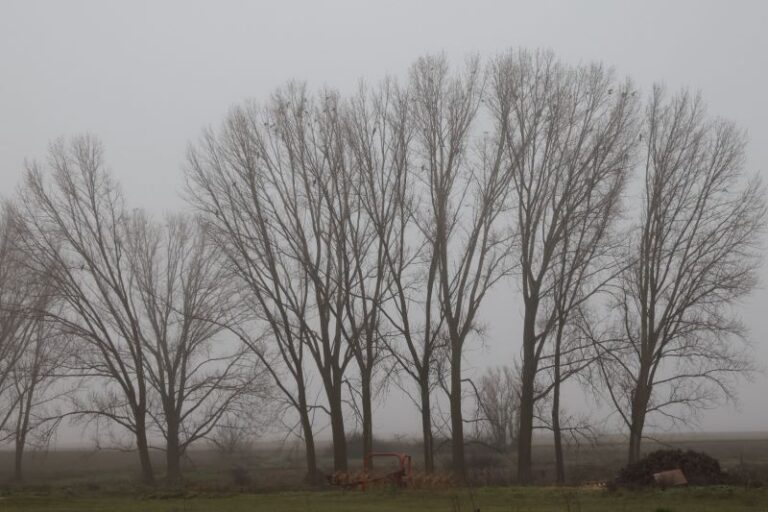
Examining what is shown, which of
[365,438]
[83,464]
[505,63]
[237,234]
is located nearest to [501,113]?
[505,63]

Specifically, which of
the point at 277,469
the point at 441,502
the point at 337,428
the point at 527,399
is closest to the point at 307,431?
the point at 337,428

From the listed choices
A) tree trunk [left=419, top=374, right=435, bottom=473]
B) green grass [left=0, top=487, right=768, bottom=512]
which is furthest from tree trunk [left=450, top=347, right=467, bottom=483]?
green grass [left=0, top=487, right=768, bottom=512]

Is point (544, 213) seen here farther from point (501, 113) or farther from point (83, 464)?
point (83, 464)

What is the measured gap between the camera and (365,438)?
80.5 feet

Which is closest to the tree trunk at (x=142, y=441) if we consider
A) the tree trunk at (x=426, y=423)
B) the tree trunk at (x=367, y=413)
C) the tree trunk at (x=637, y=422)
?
the tree trunk at (x=367, y=413)

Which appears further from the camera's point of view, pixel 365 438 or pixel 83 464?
pixel 83 464

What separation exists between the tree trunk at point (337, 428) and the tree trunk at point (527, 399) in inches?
216

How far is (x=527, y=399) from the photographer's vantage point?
2391 cm

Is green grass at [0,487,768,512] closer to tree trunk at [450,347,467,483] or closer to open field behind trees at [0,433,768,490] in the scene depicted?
open field behind trees at [0,433,768,490]

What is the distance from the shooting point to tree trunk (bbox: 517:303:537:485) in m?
23.4

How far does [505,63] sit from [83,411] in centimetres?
2027

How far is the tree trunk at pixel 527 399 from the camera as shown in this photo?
23.4m

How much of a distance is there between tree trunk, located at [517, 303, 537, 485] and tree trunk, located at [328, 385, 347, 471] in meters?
5.48

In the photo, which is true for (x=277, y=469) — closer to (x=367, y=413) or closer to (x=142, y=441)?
(x=142, y=441)
